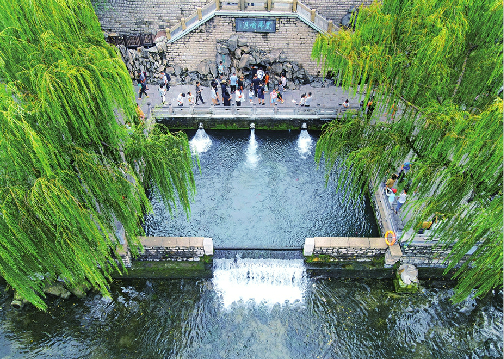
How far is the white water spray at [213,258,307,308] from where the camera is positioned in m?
15.1

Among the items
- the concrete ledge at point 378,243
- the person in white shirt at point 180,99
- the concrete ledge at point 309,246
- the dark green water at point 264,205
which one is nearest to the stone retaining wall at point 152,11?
the person in white shirt at point 180,99

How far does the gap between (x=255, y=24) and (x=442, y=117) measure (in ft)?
50.5

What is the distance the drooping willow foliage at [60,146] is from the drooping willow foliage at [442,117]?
7.95 meters

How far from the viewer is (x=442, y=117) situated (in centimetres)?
1187

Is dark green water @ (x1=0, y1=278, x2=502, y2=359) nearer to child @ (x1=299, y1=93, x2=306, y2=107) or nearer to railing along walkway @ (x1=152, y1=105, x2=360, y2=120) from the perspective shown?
railing along walkway @ (x1=152, y1=105, x2=360, y2=120)

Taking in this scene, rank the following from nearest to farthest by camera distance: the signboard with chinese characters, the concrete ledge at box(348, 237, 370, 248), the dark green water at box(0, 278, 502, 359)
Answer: the dark green water at box(0, 278, 502, 359) < the concrete ledge at box(348, 237, 370, 248) < the signboard with chinese characters

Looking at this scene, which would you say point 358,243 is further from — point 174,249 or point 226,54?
point 226,54

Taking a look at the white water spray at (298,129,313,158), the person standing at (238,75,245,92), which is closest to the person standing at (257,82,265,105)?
the person standing at (238,75,245,92)

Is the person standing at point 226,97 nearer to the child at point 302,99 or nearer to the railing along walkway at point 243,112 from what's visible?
the railing along walkway at point 243,112

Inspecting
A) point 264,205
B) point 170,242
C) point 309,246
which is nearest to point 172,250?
point 170,242

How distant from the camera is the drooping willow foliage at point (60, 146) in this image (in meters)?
9.47

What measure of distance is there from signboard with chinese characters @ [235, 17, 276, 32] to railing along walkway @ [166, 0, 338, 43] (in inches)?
12.3

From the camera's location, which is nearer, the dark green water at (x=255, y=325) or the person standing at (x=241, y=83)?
the dark green water at (x=255, y=325)

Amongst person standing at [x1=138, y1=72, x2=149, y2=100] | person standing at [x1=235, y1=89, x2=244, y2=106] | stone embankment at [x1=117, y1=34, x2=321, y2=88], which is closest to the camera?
person standing at [x1=235, y1=89, x2=244, y2=106]
